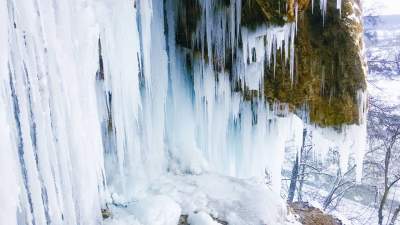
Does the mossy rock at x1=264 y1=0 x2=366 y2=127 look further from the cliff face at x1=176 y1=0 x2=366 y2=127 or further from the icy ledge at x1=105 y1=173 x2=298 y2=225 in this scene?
the icy ledge at x1=105 y1=173 x2=298 y2=225

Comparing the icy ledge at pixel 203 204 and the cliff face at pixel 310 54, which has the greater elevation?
the cliff face at pixel 310 54

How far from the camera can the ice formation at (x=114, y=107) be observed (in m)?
2.42

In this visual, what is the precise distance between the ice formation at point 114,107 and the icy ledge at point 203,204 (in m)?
0.14

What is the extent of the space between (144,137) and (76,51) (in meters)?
2.69

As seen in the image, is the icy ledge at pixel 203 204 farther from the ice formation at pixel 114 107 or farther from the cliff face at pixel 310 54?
the cliff face at pixel 310 54

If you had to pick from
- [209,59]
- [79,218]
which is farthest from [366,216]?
[79,218]

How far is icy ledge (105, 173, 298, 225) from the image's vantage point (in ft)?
14.3

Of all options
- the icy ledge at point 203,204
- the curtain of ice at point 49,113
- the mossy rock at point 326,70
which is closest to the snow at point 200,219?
the icy ledge at point 203,204

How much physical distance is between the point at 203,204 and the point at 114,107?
1.50m

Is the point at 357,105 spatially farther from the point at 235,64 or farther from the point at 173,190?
the point at 173,190

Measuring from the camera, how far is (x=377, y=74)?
14.1m

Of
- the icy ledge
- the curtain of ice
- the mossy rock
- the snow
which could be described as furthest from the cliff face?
the curtain of ice

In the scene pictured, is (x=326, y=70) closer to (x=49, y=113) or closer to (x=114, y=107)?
(x=114, y=107)

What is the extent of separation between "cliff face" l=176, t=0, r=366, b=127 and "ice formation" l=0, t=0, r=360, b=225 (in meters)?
0.09
